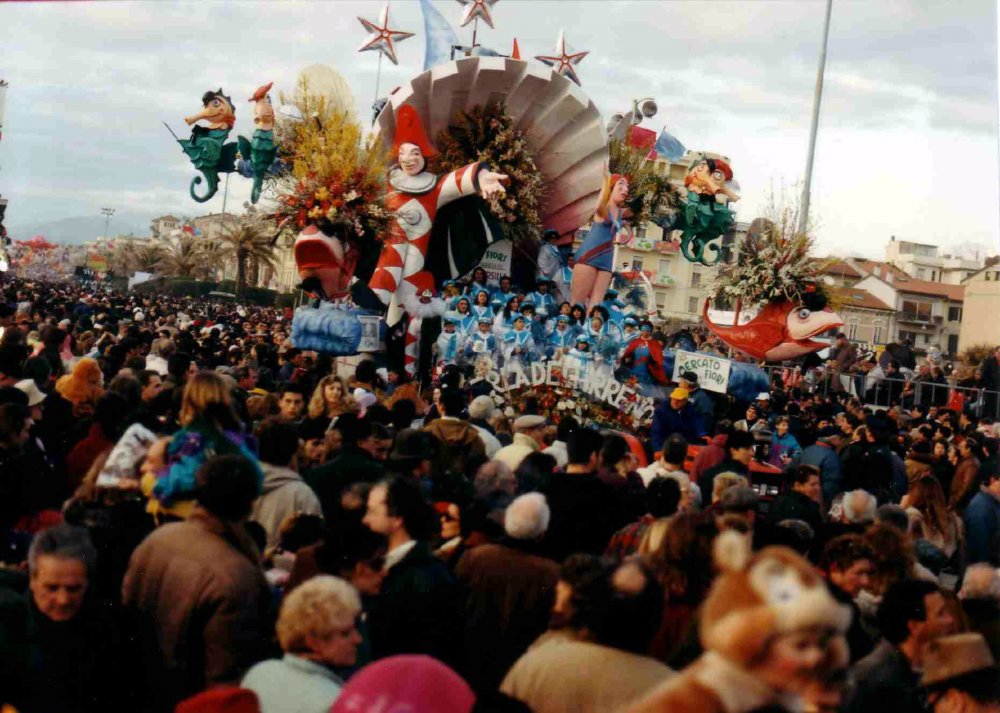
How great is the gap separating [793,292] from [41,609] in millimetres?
12484

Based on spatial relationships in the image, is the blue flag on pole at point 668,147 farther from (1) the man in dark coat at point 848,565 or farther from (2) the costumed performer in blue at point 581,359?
(1) the man in dark coat at point 848,565

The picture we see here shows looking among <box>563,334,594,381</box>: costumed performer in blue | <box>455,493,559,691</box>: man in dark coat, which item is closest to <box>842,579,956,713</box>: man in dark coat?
<box>455,493,559,691</box>: man in dark coat

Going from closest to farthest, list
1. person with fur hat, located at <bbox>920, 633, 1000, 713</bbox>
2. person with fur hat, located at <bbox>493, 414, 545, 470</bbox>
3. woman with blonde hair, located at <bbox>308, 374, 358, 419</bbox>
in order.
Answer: person with fur hat, located at <bbox>920, 633, 1000, 713</bbox>
person with fur hat, located at <bbox>493, 414, 545, 470</bbox>
woman with blonde hair, located at <bbox>308, 374, 358, 419</bbox>

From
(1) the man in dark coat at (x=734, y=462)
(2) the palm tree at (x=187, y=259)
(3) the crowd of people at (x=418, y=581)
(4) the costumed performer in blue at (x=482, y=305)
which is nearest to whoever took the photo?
(3) the crowd of people at (x=418, y=581)

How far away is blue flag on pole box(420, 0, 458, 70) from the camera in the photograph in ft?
61.9

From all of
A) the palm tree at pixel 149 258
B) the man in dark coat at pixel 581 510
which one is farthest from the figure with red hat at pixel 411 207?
the palm tree at pixel 149 258

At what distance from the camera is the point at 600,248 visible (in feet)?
57.2

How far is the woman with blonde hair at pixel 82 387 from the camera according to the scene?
295 inches

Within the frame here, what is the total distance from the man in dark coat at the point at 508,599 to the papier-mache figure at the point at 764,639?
2.53m

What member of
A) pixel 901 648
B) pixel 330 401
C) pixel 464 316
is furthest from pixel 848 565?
pixel 464 316

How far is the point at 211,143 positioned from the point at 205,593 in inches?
545

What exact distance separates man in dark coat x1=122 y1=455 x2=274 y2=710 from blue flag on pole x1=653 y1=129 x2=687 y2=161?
53.7 ft

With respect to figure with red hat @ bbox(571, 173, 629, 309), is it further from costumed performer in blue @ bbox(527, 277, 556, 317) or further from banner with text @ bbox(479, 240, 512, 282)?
banner with text @ bbox(479, 240, 512, 282)

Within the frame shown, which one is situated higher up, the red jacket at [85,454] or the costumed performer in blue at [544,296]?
the costumed performer in blue at [544,296]
